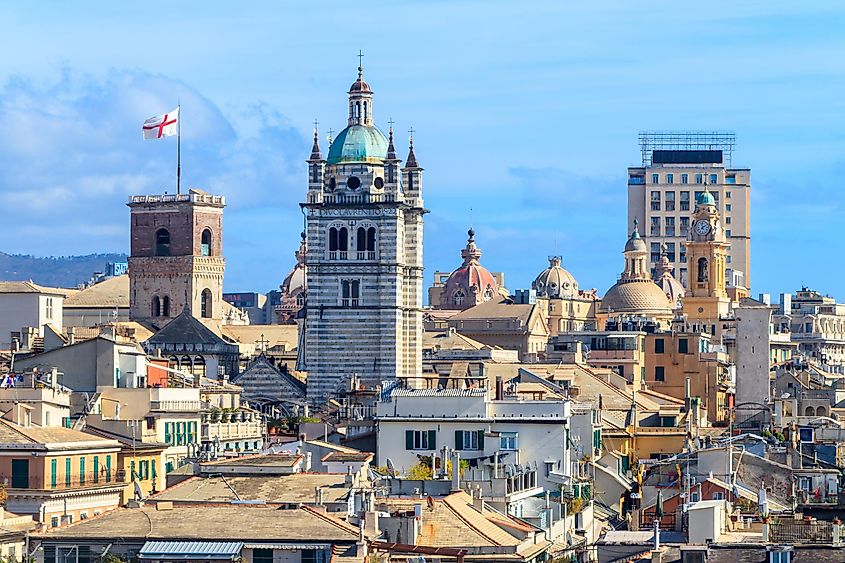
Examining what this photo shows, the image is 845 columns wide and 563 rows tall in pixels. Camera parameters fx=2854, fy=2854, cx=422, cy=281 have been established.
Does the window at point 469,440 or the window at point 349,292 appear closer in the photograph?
the window at point 469,440

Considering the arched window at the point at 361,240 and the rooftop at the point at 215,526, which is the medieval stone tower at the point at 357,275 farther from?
the rooftop at the point at 215,526

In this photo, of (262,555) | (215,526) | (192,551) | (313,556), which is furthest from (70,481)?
(313,556)

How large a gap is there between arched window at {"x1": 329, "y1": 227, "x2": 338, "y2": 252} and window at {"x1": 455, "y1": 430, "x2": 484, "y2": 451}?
72.2 meters

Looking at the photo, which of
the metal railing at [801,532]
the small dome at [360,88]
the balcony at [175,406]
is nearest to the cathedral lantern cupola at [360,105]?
the small dome at [360,88]

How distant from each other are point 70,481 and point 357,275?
86683mm

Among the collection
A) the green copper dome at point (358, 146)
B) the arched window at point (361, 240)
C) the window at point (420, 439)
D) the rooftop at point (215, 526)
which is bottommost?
the rooftop at point (215, 526)

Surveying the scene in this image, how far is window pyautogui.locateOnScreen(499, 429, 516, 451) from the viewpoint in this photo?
8388 cm

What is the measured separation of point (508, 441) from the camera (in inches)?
3322

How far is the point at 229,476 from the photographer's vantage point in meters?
67.8

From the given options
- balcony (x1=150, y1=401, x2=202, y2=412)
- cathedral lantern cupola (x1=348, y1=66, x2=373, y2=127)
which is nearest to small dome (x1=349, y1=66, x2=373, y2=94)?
cathedral lantern cupola (x1=348, y1=66, x2=373, y2=127)

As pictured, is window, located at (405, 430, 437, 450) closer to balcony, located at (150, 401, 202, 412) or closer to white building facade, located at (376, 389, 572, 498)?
white building facade, located at (376, 389, 572, 498)

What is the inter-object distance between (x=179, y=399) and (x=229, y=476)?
22.1 metres

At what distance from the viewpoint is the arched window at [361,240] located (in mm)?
156500

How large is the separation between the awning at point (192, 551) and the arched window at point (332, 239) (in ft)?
331
